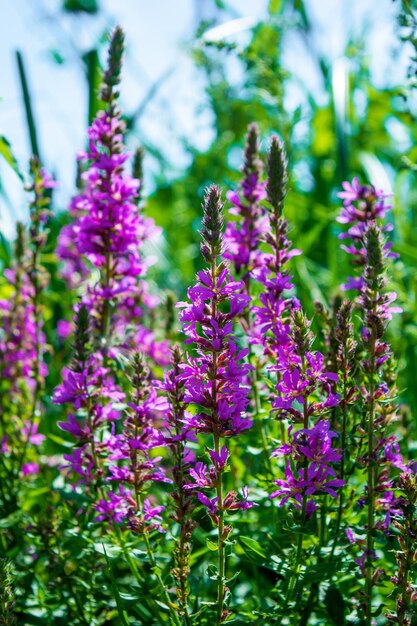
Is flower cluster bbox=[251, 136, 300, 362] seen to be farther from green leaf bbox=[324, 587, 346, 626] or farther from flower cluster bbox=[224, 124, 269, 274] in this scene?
green leaf bbox=[324, 587, 346, 626]

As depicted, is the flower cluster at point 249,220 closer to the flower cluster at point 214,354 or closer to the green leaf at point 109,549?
the flower cluster at point 214,354

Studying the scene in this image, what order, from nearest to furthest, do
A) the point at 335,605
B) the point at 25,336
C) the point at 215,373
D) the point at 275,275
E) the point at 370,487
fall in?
1. the point at 215,373
2. the point at 370,487
3. the point at 335,605
4. the point at 275,275
5. the point at 25,336

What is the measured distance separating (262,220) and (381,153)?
5.16 meters

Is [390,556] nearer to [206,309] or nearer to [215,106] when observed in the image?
[206,309]

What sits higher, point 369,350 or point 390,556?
point 369,350

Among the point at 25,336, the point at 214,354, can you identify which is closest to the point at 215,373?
the point at 214,354

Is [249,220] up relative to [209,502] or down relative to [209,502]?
up

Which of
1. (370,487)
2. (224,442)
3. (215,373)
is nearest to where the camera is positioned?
(215,373)

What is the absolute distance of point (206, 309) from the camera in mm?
1889

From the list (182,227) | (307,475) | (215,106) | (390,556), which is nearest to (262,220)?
(307,475)

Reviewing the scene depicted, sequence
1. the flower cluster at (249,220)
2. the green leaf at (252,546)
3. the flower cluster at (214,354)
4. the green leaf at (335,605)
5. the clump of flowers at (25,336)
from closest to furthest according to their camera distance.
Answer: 1. the flower cluster at (214,354)
2. the green leaf at (252,546)
3. the green leaf at (335,605)
4. the flower cluster at (249,220)
5. the clump of flowers at (25,336)

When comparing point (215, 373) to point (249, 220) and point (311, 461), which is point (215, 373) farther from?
point (249, 220)

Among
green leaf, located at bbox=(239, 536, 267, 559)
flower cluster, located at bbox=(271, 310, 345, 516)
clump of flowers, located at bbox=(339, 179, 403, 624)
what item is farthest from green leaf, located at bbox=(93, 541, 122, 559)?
Result: clump of flowers, located at bbox=(339, 179, 403, 624)

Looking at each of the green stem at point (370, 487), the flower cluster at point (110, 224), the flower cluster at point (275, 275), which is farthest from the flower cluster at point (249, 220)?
the green stem at point (370, 487)
